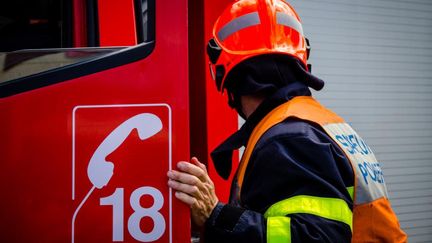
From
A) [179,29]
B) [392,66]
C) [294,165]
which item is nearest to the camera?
[294,165]

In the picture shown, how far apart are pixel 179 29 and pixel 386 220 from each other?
94 centimetres

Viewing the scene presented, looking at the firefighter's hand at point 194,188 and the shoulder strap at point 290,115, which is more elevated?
the shoulder strap at point 290,115

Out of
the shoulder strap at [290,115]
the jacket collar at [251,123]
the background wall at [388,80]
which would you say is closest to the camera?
the shoulder strap at [290,115]

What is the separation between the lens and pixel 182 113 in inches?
48.9

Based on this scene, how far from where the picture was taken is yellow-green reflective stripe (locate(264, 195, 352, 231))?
1.14 metres

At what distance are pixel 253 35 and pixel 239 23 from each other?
0.09 meters

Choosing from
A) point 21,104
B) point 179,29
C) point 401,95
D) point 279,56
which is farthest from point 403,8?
point 21,104

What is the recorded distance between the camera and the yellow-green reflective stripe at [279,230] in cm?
115

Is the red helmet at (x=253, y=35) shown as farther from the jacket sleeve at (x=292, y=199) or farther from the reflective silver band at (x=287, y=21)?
the jacket sleeve at (x=292, y=199)

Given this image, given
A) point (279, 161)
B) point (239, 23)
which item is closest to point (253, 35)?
point (239, 23)

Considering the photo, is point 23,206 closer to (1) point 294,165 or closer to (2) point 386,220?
(1) point 294,165

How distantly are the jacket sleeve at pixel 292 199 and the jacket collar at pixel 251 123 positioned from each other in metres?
0.25

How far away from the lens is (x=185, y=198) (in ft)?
3.99

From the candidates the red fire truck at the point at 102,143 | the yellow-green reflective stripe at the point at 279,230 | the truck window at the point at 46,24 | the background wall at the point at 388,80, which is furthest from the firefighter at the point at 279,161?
the background wall at the point at 388,80
